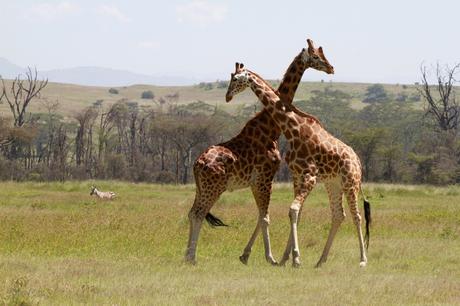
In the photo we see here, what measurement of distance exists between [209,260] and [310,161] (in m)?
2.41

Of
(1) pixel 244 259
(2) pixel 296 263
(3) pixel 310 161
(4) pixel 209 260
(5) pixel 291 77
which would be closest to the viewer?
(2) pixel 296 263

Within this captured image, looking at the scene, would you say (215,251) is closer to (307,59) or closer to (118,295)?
(307,59)

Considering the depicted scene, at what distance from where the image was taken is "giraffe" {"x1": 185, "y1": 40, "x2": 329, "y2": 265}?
12734 millimetres

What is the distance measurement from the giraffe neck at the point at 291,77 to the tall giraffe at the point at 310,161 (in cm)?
35

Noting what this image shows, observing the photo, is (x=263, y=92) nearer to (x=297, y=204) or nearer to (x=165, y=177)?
(x=297, y=204)

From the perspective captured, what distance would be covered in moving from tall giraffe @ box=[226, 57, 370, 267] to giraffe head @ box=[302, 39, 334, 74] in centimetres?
3

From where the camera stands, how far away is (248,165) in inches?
512

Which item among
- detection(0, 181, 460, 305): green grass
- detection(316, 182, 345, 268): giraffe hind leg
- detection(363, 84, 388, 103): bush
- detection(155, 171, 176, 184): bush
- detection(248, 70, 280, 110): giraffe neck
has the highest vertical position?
detection(248, 70, 280, 110): giraffe neck

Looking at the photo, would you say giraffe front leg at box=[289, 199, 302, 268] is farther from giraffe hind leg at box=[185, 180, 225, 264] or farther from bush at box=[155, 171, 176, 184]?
bush at box=[155, 171, 176, 184]

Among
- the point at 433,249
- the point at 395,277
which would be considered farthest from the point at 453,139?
the point at 395,277

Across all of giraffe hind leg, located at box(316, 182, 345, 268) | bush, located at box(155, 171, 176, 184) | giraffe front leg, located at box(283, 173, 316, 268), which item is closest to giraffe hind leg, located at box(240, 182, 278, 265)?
giraffe front leg, located at box(283, 173, 316, 268)

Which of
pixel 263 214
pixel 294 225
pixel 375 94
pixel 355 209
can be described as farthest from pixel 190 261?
pixel 375 94

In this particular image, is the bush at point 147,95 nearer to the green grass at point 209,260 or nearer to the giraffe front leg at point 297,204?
the green grass at point 209,260

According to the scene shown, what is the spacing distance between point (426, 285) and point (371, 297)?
4.15ft
